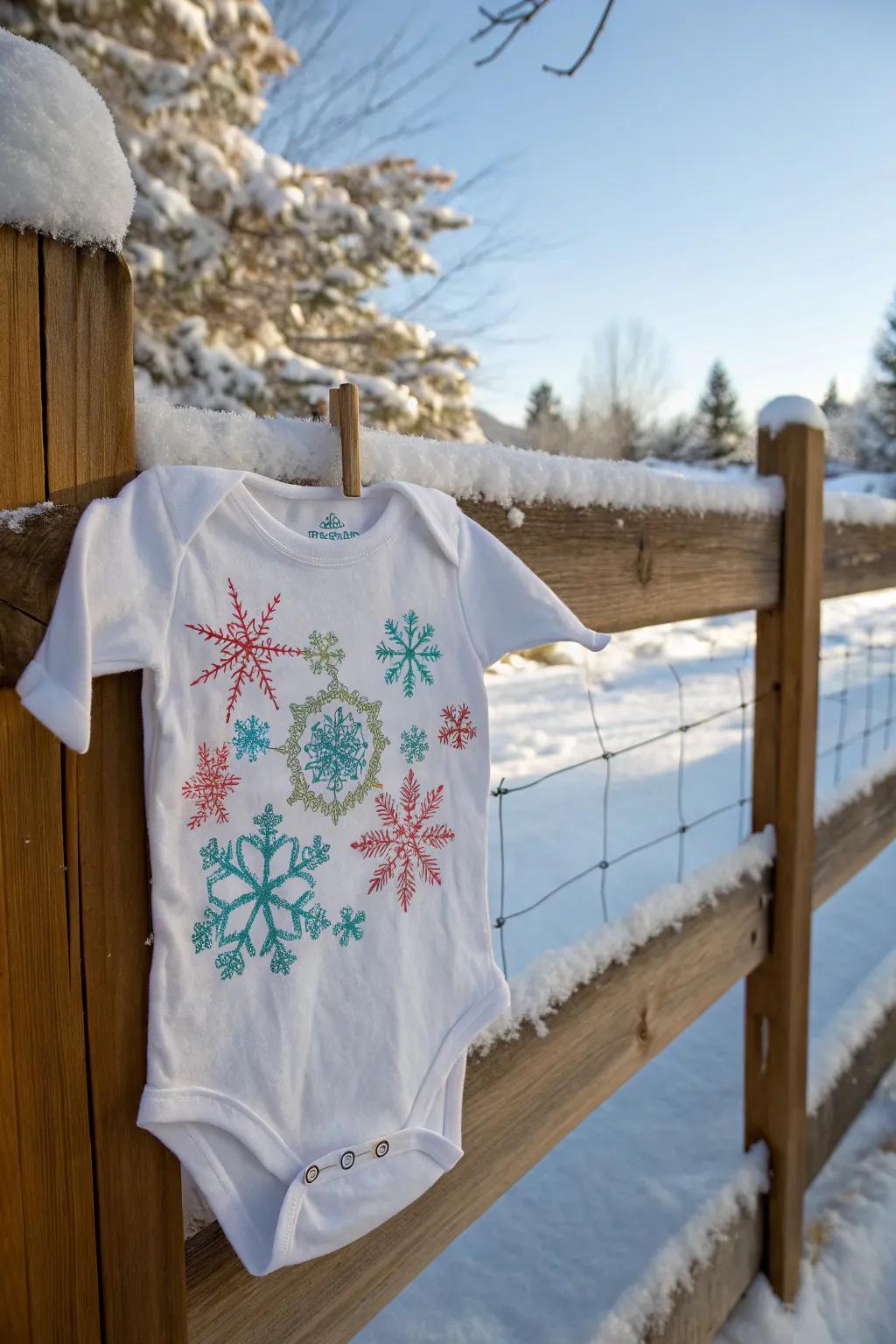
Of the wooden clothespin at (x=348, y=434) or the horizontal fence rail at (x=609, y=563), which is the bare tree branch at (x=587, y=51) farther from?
the wooden clothespin at (x=348, y=434)

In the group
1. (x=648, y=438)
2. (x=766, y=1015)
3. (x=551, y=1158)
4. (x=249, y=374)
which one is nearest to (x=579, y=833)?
(x=551, y=1158)

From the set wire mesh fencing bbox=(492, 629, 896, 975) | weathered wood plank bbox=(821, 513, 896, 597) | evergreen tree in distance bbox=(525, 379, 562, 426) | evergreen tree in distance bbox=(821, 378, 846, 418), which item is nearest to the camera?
weathered wood plank bbox=(821, 513, 896, 597)

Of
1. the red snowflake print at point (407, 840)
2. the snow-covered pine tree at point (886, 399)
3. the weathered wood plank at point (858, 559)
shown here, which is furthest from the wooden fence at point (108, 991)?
the snow-covered pine tree at point (886, 399)

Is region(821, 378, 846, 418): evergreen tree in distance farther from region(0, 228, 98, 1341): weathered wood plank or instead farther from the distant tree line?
region(0, 228, 98, 1341): weathered wood plank

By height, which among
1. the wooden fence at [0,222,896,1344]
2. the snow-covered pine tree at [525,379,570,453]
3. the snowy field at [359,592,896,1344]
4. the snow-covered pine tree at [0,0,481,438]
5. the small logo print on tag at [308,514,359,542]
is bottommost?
the snowy field at [359,592,896,1344]

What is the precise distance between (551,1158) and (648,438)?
25.5m

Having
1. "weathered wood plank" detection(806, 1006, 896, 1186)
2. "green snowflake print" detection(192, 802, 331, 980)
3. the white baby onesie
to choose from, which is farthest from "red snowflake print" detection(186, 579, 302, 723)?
"weathered wood plank" detection(806, 1006, 896, 1186)

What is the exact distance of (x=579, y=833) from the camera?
10.8 ft

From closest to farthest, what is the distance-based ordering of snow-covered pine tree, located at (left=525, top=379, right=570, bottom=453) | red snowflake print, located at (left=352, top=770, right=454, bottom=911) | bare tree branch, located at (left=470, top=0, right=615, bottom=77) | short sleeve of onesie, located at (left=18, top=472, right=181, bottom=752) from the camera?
1. short sleeve of onesie, located at (left=18, top=472, right=181, bottom=752)
2. red snowflake print, located at (left=352, top=770, right=454, bottom=911)
3. bare tree branch, located at (left=470, top=0, right=615, bottom=77)
4. snow-covered pine tree, located at (left=525, top=379, right=570, bottom=453)

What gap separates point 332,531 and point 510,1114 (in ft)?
2.73

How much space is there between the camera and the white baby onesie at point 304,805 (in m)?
0.63

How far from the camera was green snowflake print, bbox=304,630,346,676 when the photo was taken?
2.37 ft

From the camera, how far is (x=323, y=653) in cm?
73

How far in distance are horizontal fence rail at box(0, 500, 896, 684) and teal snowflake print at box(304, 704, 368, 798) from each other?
24 cm
